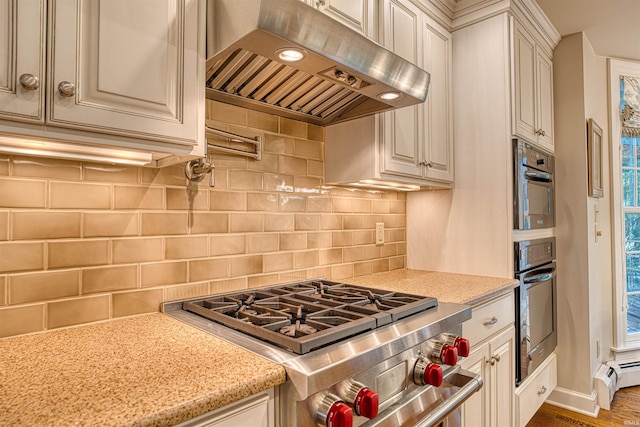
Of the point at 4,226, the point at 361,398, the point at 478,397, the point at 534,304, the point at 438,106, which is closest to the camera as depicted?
the point at 361,398

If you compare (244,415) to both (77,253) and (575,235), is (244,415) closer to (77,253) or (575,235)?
(77,253)

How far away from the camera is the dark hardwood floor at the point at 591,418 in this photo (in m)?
2.44

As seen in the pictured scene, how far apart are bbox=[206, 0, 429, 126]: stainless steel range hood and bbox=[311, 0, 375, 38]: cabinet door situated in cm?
26

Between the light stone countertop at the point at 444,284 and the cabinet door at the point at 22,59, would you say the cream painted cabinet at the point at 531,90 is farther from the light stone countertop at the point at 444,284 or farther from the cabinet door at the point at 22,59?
the cabinet door at the point at 22,59

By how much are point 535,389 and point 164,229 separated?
88.0 inches

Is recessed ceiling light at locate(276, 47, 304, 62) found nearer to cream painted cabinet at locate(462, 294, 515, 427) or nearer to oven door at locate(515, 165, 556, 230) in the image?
cream painted cabinet at locate(462, 294, 515, 427)

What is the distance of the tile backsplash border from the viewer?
1.04 m

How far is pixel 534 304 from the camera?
2180 millimetres

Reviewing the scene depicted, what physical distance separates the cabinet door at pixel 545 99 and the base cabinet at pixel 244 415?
234 centimetres

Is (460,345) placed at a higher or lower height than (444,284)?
lower

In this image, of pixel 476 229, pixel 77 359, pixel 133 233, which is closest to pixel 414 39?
pixel 476 229

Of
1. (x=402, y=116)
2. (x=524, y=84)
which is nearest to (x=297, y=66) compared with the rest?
(x=402, y=116)

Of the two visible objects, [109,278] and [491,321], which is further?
[491,321]

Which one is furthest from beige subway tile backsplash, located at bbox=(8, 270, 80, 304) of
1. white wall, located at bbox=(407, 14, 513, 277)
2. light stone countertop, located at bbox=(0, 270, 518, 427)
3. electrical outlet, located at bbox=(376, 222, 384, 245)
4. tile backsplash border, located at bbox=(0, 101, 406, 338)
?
white wall, located at bbox=(407, 14, 513, 277)
